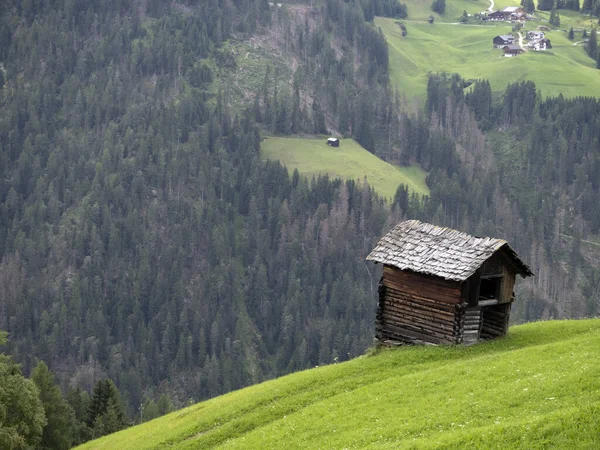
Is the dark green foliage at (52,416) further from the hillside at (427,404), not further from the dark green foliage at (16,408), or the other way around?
the hillside at (427,404)

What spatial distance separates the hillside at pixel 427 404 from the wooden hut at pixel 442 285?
1.33 m

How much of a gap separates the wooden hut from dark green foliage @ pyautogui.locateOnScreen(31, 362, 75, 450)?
124 feet

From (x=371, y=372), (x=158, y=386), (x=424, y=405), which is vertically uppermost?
(x=424, y=405)

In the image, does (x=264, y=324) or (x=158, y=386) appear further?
(x=264, y=324)

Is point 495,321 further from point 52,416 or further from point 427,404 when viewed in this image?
point 52,416

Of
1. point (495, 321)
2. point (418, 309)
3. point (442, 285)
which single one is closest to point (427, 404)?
point (442, 285)

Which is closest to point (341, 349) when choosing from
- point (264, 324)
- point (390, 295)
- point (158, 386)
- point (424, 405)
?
point (264, 324)

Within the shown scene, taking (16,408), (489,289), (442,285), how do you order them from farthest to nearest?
1. (16,408)
2. (489,289)
3. (442,285)

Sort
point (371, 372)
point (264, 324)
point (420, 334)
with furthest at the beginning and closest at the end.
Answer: point (264, 324) < point (420, 334) < point (371, 372)

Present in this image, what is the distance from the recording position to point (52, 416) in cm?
7312

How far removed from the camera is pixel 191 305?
188 meters

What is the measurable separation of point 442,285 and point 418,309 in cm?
216

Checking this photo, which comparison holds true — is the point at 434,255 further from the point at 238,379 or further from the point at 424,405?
the point at 238,379

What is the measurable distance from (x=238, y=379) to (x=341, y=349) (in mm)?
22281
